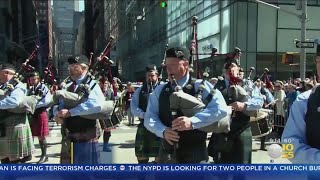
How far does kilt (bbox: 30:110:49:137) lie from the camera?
870 cm

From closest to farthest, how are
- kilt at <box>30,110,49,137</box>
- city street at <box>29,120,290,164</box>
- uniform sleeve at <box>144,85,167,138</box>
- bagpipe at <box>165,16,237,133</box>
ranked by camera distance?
bagpipe at <box>165,16,237,133</box>, uniform sleeve at <box>144,85,167,138</box>, city street at <box>29,120,290,164</box>, kilt at <box>30,110,49,137</box>

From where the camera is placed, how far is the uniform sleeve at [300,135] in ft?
7.86

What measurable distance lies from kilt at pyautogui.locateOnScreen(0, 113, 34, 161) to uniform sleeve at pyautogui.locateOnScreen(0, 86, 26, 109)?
1.30 ft

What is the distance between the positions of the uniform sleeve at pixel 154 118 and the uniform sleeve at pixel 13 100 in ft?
8.46

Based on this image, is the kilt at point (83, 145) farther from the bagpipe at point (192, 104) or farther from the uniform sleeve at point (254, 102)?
the bagpipe at point (192, 104)

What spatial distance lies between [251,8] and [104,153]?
20255 mm

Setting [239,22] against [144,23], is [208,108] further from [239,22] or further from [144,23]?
[144,23]

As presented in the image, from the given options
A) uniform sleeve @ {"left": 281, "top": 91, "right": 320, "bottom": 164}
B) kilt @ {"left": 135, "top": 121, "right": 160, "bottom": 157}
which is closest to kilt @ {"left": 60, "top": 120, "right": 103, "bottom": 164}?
kilt @ {"left": 135, "top": 121, "right": 160, "bottom": 157}

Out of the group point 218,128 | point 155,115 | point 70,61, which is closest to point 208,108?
point 218,128

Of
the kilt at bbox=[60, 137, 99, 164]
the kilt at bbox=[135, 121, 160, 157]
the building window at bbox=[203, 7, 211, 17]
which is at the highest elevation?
the building window at bbox=[203, 7, 211, 17]

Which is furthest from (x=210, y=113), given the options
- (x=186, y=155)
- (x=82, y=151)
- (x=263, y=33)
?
(x=263, y=33)

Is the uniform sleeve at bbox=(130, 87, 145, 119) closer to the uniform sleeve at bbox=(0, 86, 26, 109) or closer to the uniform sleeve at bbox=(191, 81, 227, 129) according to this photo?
the uniform sleeve at bbox=(0, 86, 26, 109)

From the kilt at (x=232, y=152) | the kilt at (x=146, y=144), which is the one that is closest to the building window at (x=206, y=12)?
the kilt at (x=146, y=144)

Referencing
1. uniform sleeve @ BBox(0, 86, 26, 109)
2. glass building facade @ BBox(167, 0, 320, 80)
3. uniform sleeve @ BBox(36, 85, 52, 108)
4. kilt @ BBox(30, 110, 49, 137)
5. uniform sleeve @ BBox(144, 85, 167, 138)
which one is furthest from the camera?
glass building facade @ BBox(167, 0, 320, 80)
